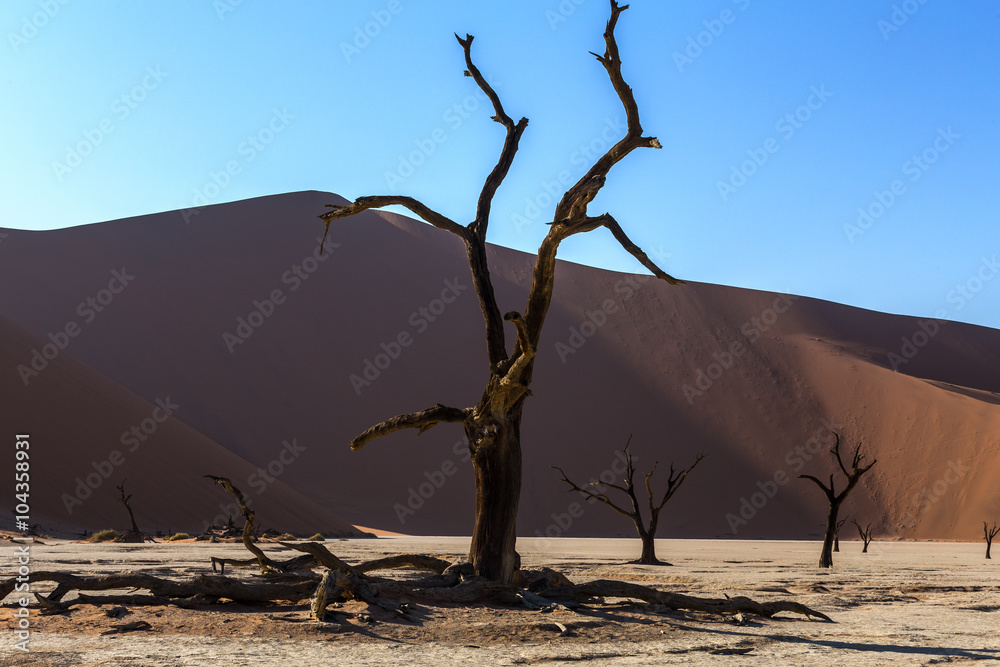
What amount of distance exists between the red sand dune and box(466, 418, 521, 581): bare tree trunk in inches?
1131

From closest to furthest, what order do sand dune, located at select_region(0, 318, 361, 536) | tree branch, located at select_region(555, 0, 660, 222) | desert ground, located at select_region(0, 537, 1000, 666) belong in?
desert ground, located at select_region(0, 537, 1000, 666) → tree branch, located at select_region(555, 0, 660, 222) → sand dune, located at select_region(0, 318, 361, 536)

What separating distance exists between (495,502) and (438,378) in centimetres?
5164

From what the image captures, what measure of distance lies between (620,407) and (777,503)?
1289cm

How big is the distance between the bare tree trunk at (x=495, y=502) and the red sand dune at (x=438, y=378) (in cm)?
2873

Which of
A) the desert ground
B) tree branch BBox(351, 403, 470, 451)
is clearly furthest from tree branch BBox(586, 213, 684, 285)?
the desert ground

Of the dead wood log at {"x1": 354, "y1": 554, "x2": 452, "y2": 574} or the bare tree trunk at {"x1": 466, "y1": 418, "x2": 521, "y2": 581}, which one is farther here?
the bare tree trunk at {"x1": 466, "y1": 418, "x2": 521, "y2": 581}

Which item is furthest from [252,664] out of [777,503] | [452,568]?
[777,503]

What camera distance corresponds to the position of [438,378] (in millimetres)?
59562

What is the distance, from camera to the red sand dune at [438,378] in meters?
50.8

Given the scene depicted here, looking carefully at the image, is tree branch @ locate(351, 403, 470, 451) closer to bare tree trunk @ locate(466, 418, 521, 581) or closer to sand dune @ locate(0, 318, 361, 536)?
bare tree trunk @ locate(466, 418, 521, 581)

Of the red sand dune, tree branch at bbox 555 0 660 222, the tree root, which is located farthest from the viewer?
the red sand dune

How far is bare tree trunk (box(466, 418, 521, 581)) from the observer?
26.4ft

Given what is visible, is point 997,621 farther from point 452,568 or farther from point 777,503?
point 777,503

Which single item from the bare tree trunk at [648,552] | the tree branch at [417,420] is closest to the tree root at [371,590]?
the tree branch at [417,420]
